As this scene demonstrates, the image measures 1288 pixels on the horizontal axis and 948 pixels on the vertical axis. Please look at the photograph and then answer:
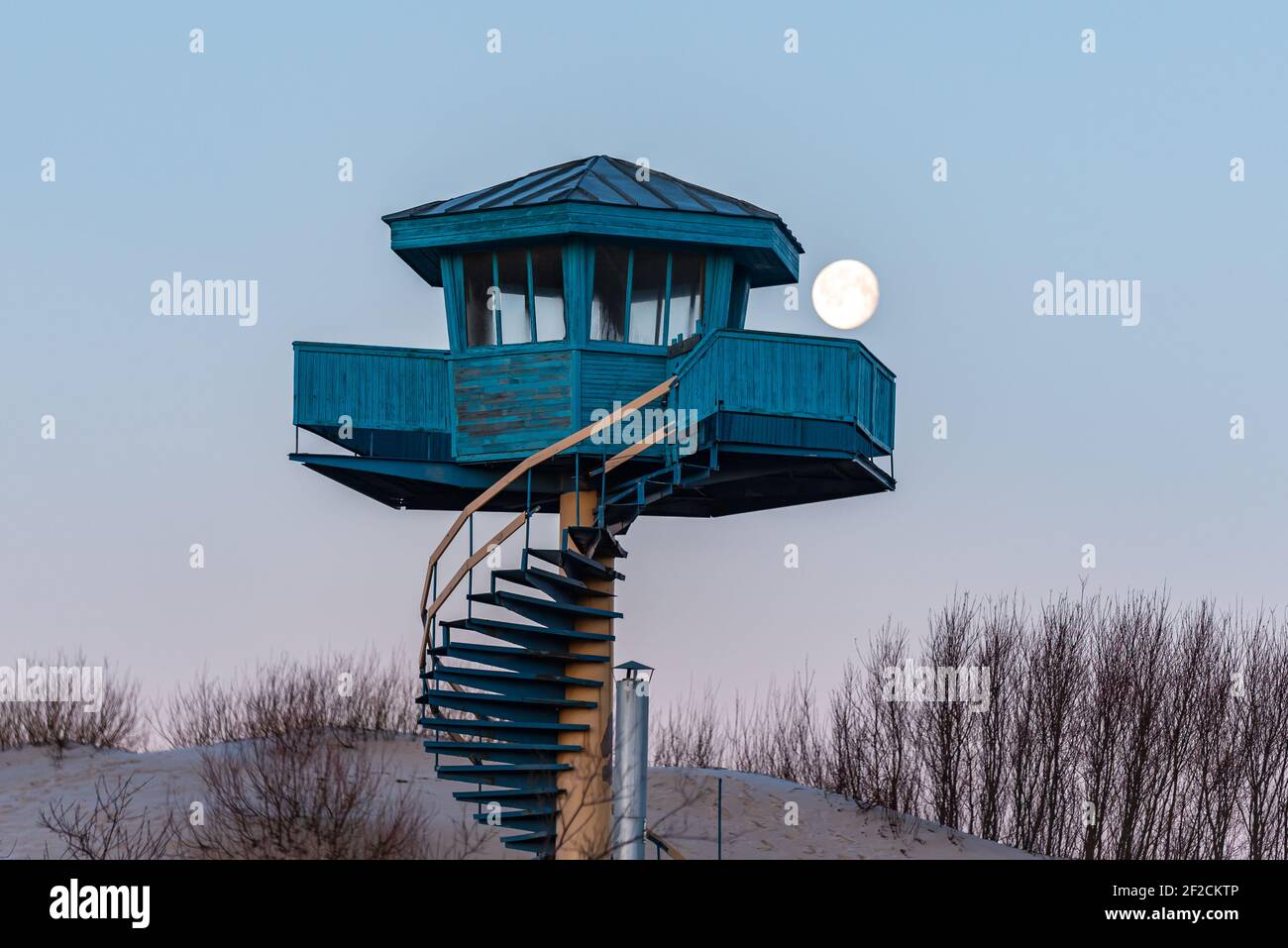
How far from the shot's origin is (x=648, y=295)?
943 inches

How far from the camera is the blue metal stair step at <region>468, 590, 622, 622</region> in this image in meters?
22.6

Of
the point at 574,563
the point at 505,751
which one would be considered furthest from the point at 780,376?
the point at 505,751

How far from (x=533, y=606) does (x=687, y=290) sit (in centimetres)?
475

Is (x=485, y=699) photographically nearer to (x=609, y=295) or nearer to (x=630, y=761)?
(x=630, y=761)

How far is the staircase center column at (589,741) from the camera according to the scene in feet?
76.0

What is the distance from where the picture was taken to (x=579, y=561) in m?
23.2

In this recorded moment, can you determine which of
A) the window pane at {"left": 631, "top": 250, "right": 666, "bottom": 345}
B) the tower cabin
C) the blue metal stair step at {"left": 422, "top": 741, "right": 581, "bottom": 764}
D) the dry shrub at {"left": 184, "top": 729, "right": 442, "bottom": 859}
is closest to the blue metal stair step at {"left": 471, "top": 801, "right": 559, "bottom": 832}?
the blue metal stair step at {"left": 422, "top": 741, "right": 581, "bottom": 764}

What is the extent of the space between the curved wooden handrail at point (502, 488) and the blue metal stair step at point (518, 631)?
1.03 meters

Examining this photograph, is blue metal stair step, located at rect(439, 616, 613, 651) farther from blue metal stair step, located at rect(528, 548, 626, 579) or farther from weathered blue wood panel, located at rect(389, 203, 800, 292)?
weathered blue wood panel, located at rect(389, 203, 800, 292)
